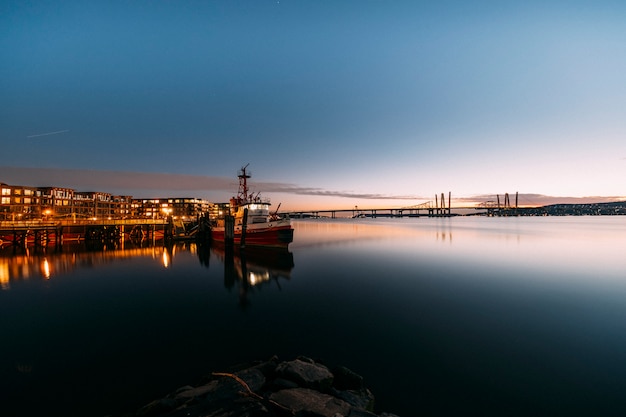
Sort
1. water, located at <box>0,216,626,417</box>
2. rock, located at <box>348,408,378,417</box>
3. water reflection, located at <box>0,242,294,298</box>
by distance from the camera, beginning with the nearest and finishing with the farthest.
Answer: rock, located at <box>348,408,378,417</box> < water, located at <box>0,216,626,417</box> < water reflection, located at <box>0,242,294,298</box>

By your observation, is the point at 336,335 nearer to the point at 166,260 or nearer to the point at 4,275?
the point at 166,260

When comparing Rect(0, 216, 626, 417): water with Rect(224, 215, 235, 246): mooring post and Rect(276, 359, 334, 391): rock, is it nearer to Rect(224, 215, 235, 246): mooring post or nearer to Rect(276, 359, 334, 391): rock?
Rect(276, 359, 334, 391): rock

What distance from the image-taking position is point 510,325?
13.1 metres

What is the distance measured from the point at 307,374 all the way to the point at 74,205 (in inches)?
5112

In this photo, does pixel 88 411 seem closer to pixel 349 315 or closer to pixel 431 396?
pixel 431 396

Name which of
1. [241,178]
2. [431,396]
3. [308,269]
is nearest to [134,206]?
[241,178]

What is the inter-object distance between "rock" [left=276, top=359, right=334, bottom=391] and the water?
1.76m

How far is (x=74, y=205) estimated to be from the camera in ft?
341

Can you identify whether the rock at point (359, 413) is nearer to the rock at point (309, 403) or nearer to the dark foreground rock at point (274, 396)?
the dark foreground rock at point (274, 396)

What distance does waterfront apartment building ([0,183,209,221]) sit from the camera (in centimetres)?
7881

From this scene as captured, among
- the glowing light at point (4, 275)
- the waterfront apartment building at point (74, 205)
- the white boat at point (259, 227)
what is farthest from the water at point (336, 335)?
the waterfront apartment building at point (74, 205)

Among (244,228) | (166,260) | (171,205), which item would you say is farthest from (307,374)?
(171,205)

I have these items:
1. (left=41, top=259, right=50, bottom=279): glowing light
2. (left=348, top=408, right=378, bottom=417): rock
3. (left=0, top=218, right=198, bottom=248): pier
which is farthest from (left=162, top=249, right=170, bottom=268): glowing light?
(left=348, top=408, right=378, bottom=417): rock

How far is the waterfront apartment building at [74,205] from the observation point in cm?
7881
